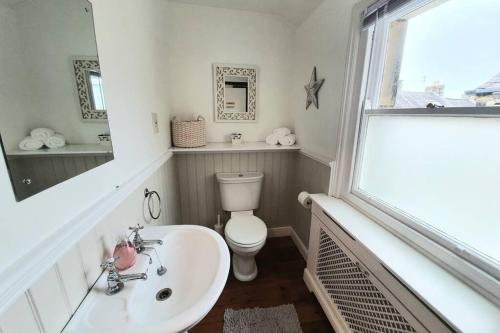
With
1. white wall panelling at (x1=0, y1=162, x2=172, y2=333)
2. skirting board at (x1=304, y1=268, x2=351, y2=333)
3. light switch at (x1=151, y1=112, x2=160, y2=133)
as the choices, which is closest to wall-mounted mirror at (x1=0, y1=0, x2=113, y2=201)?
white wall panelling at (x1=0, y1=162, x2=172, y2=333)

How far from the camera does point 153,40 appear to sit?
138cm

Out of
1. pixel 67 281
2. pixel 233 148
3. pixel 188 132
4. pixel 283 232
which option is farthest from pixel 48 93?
pixel 283 232

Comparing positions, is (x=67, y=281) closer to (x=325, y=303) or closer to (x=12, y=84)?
(x=12, y=84)

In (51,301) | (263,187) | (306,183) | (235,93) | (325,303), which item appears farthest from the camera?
(263,187)

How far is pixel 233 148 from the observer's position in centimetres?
183

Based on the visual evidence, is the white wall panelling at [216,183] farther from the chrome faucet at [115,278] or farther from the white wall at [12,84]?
the white wall at [12,84]

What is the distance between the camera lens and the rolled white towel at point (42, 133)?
18.6 inches

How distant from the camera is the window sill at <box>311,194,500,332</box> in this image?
2.07 ft

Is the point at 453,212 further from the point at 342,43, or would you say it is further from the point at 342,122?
the point at 342,43

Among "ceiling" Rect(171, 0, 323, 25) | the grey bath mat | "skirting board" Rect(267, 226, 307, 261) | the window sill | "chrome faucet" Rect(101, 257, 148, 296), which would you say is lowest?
the grey bath mat

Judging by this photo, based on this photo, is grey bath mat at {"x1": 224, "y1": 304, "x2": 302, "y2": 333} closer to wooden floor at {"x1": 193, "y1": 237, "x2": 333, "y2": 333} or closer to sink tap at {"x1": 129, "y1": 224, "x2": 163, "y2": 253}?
wooden floor at {"x1": 193, "y1": 237, "x2": 333, "y2": 333}

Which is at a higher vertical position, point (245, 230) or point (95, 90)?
point (95, 90)

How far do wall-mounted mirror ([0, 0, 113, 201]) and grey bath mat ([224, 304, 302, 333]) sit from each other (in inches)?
50.8

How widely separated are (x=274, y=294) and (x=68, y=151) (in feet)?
5.19
